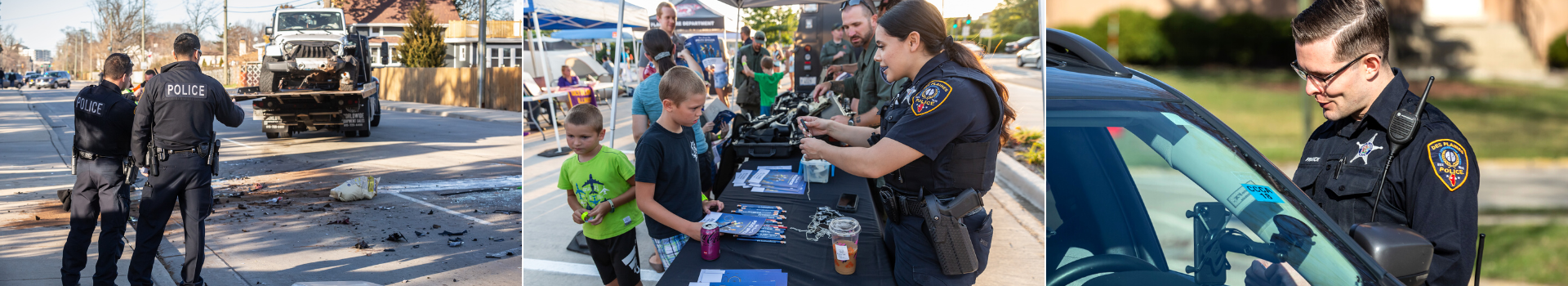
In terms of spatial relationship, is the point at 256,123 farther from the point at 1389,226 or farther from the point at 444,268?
the point at 1389,226

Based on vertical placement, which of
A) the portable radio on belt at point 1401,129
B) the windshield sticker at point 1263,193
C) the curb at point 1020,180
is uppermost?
the portable radio on belt at point 1401,129

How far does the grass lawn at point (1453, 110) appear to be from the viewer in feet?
25.7

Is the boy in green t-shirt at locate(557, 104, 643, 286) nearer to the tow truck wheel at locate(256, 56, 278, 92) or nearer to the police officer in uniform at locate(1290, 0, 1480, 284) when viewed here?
the police officer in uniform at locate(1290, 0, 1480, 284)

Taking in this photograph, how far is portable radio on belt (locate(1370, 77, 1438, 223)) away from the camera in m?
1.78

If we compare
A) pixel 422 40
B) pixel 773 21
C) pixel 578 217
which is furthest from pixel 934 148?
pixel 773 21

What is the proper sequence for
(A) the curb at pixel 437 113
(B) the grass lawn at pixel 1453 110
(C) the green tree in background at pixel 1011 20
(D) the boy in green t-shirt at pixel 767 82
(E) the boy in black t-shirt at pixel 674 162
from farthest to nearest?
1. (A) the curb at pixel 437 113
2. (D) the boy in green t-shirt at pixel 767 82
3. (B) the grass lawn at pixel 1453 110
4. (C) the green tree in background at pixel 1011 20
5. (E) the boy in black t-shirt at pixel 674 162

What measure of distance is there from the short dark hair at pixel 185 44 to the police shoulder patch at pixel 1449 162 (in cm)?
498

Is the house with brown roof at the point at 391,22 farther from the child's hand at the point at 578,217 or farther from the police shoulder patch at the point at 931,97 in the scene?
the police shoulder patch at the point at 931,97

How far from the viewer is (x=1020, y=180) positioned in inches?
249

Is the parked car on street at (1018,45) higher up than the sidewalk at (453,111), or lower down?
higher up

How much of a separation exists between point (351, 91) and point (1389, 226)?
11803 millimetres

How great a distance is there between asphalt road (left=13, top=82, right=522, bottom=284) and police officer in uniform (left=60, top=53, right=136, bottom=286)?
2.01ft

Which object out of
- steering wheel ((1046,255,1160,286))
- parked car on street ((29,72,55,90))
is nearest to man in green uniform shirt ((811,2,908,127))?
steering wheel ((1046,255,1160,286))

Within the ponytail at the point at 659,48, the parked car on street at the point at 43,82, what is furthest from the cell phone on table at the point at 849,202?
the parked car on street at the point at 43,82
